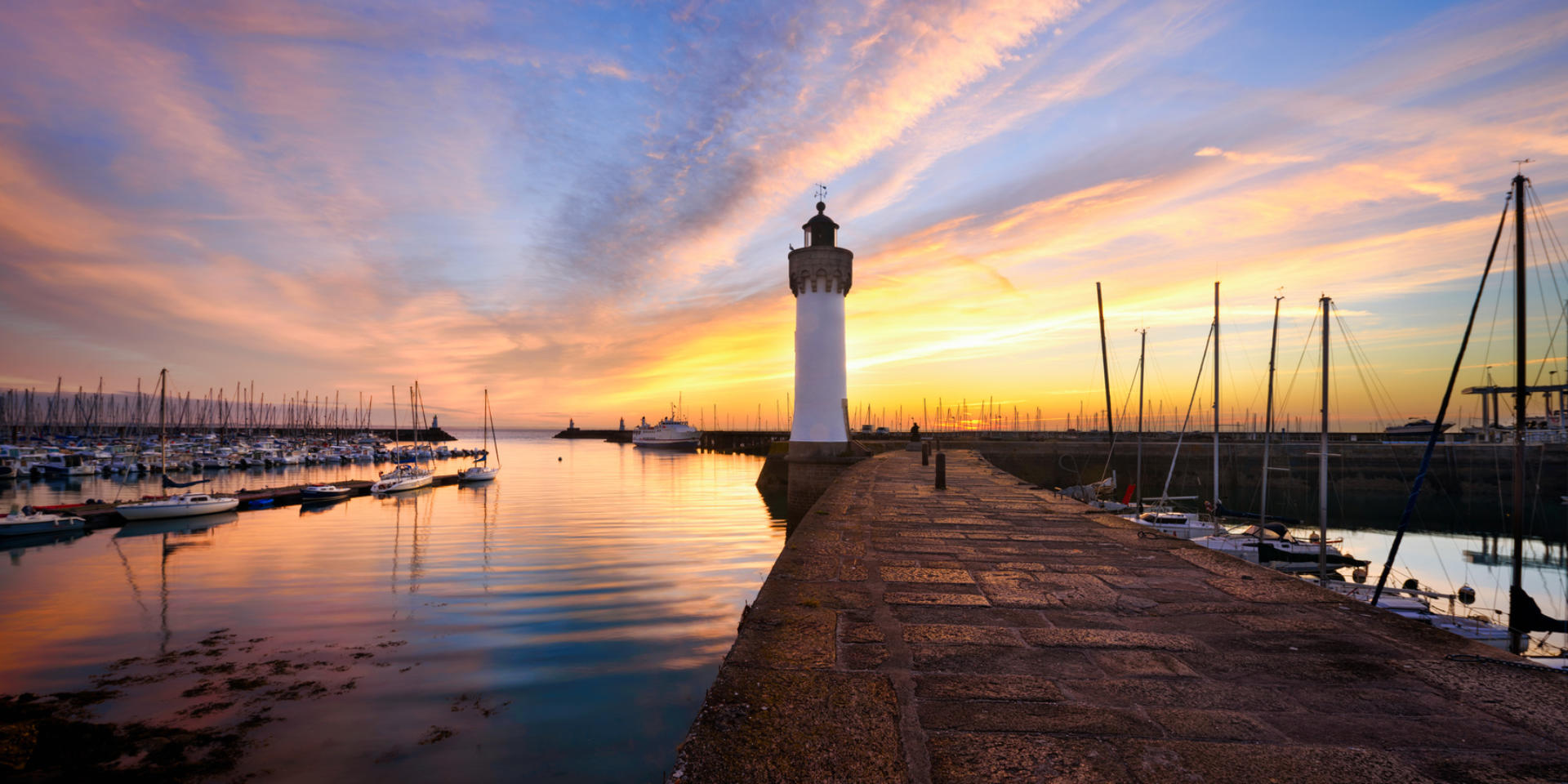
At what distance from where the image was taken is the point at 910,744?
2.68m

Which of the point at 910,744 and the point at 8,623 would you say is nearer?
the point at 910,744

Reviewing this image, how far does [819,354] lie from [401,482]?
25.9 meters

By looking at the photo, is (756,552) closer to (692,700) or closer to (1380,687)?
(692,700)

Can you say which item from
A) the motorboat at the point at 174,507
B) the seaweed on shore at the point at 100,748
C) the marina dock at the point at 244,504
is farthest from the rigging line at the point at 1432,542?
the marina dock at the point at 244,504

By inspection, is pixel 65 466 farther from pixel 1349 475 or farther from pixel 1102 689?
pixel 1349 475

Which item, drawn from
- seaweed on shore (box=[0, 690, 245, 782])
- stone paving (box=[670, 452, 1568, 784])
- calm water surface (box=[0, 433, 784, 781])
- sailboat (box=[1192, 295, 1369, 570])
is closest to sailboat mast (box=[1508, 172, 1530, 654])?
sailboat (box=[1192, 295, 1369, 570])

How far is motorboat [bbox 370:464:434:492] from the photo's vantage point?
1366 inches

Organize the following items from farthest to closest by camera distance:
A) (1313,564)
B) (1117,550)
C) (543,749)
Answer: (1313,564) → (1117,550) → (543,749)

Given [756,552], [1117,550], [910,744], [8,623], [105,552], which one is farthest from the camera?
[105,552]

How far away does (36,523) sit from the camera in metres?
21.4

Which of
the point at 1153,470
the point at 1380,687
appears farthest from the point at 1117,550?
the point at 1153,470

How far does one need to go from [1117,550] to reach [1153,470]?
34296 mm

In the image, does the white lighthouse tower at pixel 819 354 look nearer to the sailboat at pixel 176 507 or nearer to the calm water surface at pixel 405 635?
the calm water surface at pixel 405 635

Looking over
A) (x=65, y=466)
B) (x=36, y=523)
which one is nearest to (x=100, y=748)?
(x=36, y=523)
